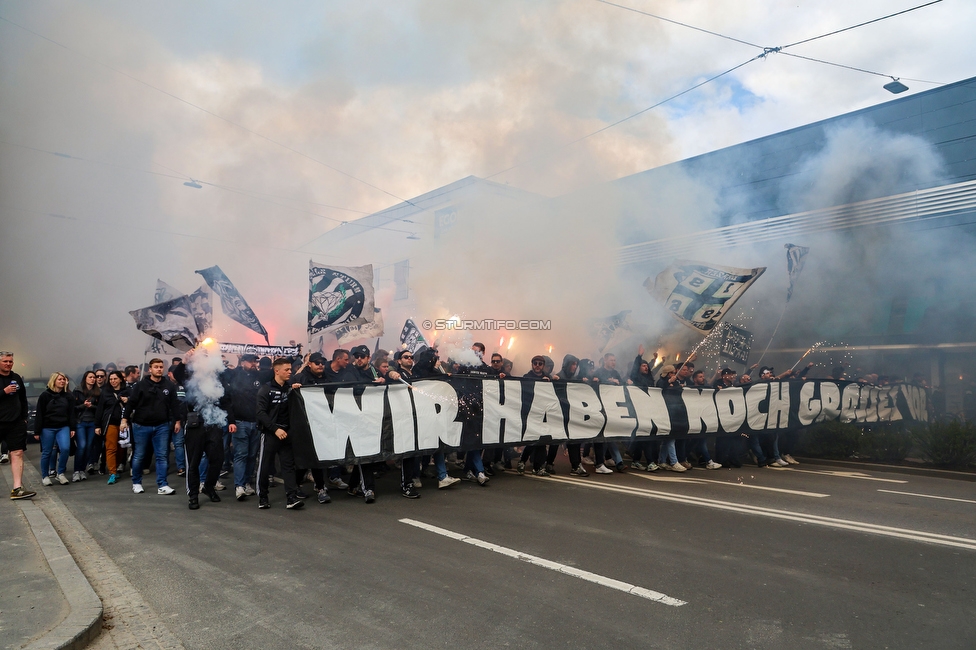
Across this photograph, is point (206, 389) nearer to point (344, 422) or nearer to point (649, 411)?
point (344, 422)

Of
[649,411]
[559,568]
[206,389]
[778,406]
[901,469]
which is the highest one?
[206,389]

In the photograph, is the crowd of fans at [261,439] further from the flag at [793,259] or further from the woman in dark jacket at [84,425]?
the flag at [793,259]

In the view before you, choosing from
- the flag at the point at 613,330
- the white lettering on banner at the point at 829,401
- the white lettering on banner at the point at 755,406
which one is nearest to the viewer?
the white lettering on banner at the point at 755,406

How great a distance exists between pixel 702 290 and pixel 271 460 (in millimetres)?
7796

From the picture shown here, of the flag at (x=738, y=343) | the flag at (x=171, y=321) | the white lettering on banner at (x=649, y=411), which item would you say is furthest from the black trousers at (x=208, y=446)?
the flag at (x=738, y=343)

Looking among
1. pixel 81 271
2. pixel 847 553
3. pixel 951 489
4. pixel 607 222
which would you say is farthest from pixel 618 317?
pixel 81 271

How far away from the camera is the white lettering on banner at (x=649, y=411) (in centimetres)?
902

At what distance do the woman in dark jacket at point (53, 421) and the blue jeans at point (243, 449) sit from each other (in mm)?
3137

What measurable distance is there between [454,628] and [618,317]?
11.8 metres

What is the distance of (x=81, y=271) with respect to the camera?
16.1 m

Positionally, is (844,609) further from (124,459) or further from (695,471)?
(124,459)

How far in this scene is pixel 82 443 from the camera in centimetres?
894

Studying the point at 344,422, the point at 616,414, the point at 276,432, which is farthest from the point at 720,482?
the point at 276,432

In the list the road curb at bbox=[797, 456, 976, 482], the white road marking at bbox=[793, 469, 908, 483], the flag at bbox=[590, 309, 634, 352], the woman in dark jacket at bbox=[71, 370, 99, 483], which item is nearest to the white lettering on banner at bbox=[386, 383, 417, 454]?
the woman in dark jacket at bbox=[71, 370, 99, 483]
